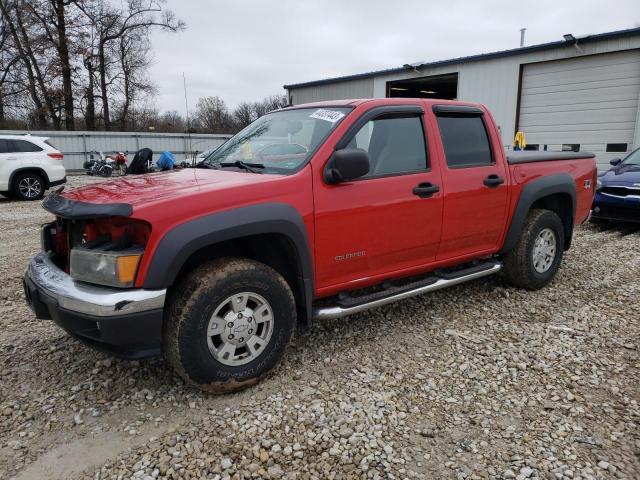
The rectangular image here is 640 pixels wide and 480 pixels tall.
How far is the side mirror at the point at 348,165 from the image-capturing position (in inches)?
123

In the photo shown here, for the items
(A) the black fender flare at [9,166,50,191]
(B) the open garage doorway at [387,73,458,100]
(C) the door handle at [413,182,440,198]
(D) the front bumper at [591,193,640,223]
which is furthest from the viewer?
(B) the open garage doorway at [387,73,458,100]

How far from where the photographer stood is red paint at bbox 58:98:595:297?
2.86 metres

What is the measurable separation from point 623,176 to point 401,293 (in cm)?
644

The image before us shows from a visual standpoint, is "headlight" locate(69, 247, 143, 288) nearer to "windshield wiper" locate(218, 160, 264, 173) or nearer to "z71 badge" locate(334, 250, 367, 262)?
"windshield wiper" locate(218, 160, 264, 173)

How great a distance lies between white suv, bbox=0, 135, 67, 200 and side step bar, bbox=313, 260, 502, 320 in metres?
11.9

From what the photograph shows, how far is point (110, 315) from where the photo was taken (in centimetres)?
257

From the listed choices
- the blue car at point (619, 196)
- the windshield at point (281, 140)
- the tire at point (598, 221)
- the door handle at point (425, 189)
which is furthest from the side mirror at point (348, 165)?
the tire at point (598, 221)

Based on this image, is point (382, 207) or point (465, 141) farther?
point (465, 141)

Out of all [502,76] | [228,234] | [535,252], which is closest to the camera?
[228,234]

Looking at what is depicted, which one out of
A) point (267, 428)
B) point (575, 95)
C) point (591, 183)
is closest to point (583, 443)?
point (267, 428)

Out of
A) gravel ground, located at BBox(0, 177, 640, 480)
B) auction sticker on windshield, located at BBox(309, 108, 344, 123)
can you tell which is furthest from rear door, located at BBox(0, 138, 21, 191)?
auction sticker on windshield, located at BBox(309, 108, 344, 123)

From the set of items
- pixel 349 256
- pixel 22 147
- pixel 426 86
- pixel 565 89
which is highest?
pixel 426 86

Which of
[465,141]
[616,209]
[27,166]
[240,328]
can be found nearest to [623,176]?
[616,209]

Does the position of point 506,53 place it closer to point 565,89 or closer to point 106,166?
point 565,89
